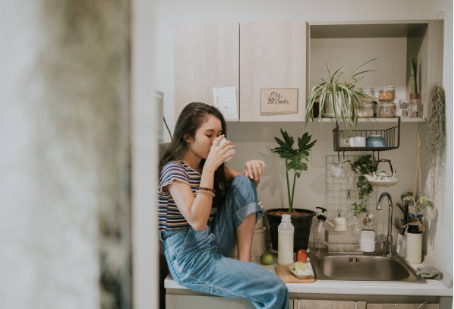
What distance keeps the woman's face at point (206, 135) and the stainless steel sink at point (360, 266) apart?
34.2 inches

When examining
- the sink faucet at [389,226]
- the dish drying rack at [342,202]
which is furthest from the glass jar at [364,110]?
the sink faucet at [389,226]

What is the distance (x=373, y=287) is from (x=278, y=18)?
159cm

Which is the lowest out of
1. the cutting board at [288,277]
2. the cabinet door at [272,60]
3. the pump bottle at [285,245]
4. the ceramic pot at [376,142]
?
the cutting board at [288,277]

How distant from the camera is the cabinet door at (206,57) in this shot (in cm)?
178

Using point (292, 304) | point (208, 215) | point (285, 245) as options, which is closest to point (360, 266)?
point (285, 245)

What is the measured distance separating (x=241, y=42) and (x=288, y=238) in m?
1.09

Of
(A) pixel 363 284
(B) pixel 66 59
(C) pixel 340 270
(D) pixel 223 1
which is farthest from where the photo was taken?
(D) pixel 223 1

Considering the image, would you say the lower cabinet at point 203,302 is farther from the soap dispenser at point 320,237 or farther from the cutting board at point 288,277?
the soap dispenser at point 320,237

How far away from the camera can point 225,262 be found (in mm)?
1543

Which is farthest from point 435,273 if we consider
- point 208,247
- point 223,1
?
point 223,1

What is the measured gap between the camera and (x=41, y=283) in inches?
9.6

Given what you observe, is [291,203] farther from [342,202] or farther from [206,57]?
[206,57]

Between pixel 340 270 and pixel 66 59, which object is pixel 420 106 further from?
pixel 66 59

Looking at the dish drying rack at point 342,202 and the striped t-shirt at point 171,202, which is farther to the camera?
the dish drying rack at point 342,202
